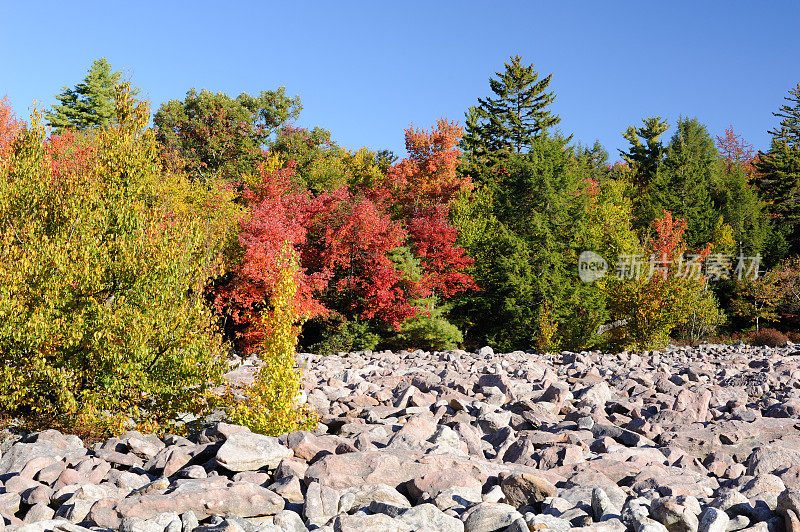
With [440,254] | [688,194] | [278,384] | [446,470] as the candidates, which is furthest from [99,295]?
[688,194]

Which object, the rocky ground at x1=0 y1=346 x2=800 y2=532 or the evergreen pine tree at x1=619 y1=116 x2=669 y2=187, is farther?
the evergreen pine tree at x1=619 y1=116 x2=669 y2=187

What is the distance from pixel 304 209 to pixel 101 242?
13.5m

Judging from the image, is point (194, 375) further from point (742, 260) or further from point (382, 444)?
point (742, 260)

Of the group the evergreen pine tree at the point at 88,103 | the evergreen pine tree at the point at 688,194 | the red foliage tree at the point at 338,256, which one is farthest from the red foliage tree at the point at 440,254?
the evergreen pine tree at the point at 88,103

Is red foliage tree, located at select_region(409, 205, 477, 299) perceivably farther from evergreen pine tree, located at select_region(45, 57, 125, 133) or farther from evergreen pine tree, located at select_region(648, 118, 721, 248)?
evergreen pine tree, located at select_region(45, 57, 125, 133)

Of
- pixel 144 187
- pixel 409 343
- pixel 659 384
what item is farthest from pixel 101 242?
pixel 409 343

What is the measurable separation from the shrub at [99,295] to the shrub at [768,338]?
25768mm

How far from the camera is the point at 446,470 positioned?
17.1 feet

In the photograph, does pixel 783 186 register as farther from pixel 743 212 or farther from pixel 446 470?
pixel 446 470

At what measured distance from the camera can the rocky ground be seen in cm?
435

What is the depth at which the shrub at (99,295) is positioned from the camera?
24.1 ft

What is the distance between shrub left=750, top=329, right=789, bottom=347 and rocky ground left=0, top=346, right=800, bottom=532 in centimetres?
1978

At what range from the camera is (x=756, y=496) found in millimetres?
4695

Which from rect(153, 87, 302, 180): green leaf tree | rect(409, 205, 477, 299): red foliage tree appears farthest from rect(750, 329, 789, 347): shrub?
rect(153, 87, 302, 180): green leaf tree
